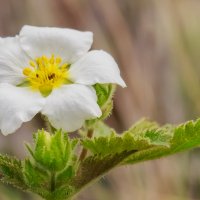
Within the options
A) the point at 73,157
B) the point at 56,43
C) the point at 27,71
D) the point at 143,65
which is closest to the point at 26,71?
the point at 27,71

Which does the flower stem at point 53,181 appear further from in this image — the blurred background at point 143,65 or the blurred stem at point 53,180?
the blurred background at point 143,65

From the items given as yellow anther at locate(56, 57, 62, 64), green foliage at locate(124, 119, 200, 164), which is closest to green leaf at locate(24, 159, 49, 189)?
green foliage at locate(124, 119, 200, 164)

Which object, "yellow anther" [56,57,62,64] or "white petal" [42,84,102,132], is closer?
"white petal" [42,84,102,132]

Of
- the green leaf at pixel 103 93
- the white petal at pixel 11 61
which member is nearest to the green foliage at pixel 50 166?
the green leaf at pixel 103 93

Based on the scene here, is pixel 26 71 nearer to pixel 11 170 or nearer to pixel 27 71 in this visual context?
pixel 27 71

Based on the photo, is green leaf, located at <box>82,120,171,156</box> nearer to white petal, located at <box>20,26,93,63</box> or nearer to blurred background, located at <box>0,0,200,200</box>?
white petal, located at <box>20,26,93,63</box>

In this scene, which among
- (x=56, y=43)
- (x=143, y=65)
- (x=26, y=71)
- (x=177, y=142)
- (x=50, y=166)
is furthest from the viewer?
(x=143, y=65)

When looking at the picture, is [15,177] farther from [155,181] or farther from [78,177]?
[155,181]
